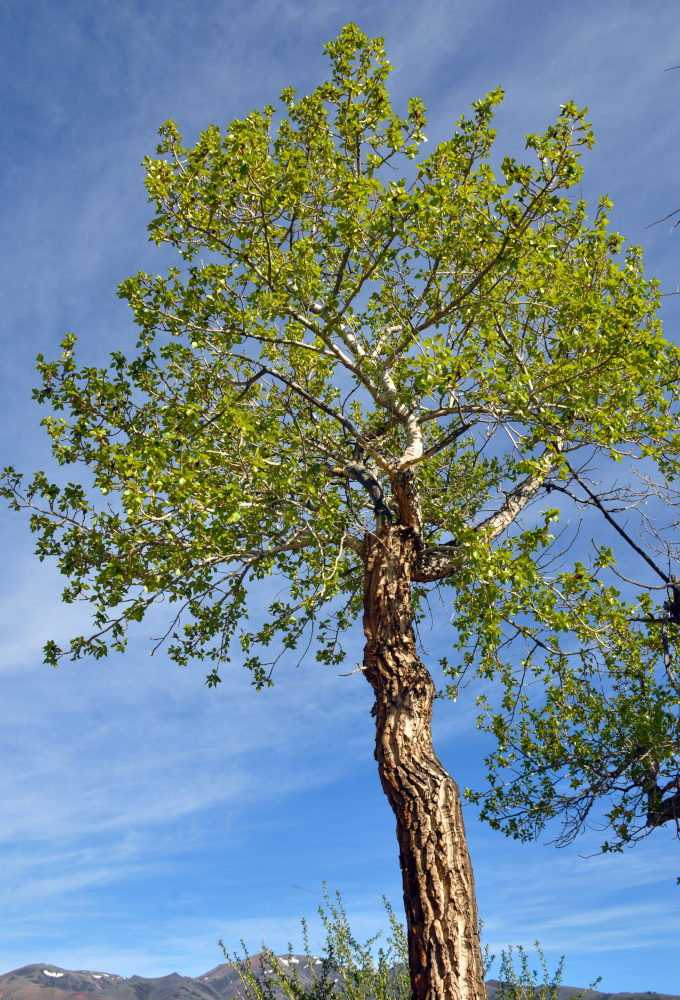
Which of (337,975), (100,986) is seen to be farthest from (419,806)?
(100,986)

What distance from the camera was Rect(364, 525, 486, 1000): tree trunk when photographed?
7.04 metres

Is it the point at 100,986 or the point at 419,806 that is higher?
the point at 419,806

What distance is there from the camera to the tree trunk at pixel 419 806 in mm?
7035

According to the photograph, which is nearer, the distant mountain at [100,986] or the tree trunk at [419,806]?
the tree trunk at [419,806]

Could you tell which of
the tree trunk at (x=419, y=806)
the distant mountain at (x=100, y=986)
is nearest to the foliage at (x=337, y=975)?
the tree trunk at (x=419, y=806)

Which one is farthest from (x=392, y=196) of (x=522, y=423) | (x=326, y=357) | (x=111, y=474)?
(x=111, y=474)

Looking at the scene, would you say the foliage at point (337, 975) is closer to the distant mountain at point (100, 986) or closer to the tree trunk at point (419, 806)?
the tree trunk at point (419, 806)

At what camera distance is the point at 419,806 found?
7.77 metres

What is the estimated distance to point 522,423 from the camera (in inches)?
383

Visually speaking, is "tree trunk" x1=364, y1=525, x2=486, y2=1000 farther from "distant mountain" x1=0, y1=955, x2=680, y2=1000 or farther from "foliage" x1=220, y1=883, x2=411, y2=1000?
"distant mountain" x1=0, y1=955, x2=680, y2=1000

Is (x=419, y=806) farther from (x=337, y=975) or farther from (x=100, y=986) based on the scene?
(x=100, y=986)

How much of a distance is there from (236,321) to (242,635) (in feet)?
17.6

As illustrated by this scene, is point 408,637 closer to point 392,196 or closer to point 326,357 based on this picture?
point 326,357

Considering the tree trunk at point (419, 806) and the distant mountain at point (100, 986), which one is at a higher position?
the tree trunk at point (419, 806)
